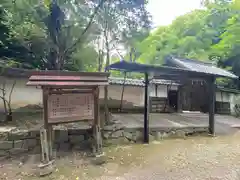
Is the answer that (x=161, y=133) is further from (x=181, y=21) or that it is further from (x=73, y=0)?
(x=181, y=21)

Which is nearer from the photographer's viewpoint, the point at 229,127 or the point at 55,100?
the point at 55,100

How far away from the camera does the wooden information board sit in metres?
4.30

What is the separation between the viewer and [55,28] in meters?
7.55

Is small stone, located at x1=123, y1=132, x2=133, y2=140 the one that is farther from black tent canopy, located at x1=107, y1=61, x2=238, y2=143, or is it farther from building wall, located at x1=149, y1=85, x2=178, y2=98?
building wall, located at x1=149, y1=85, x2=178, y2=98

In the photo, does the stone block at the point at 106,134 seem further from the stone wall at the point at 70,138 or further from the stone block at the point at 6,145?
the stone block at the point at 6,145

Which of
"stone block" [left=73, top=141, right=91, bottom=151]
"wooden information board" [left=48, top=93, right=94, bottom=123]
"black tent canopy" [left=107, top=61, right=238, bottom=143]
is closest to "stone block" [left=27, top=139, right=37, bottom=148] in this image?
"stone block" [left=73, top=141, right=91, bottom=151]

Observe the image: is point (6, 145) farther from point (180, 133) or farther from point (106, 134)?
point (180, 133)

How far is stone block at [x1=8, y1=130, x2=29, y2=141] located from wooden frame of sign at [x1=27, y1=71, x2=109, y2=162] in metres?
0.96

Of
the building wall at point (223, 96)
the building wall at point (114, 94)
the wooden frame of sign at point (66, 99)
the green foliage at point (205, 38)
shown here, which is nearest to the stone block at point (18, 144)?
the wooden frame of sign at point (66, 99)

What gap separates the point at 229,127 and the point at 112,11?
7.25m

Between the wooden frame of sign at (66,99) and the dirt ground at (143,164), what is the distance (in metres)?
0.44

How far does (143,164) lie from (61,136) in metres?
2.27

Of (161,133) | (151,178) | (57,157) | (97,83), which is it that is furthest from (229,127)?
(57,157)

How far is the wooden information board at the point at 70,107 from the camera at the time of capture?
4.30 meters
